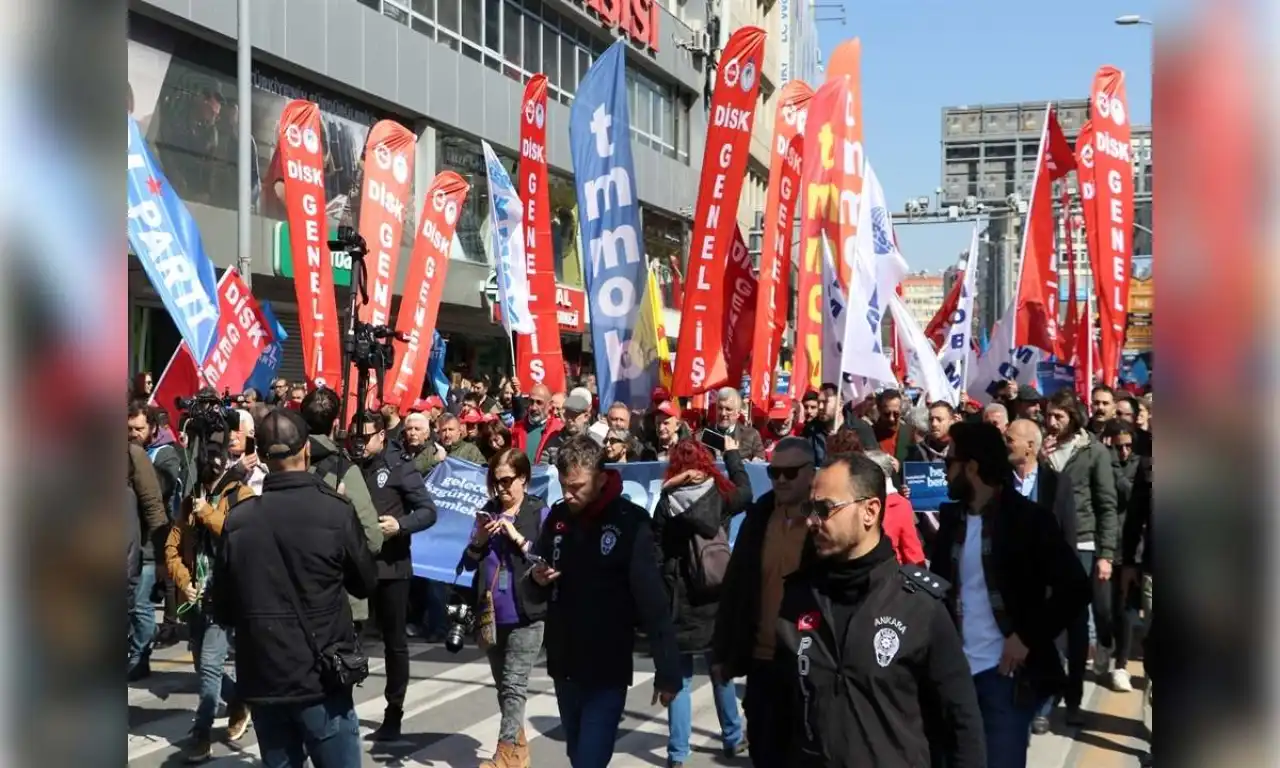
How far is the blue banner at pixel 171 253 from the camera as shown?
34.3 ft

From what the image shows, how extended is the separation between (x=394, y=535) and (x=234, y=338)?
5.28 meters

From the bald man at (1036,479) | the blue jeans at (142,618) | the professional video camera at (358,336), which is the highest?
the professional video camera at (358,336)

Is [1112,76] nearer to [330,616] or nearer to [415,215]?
[330,616]

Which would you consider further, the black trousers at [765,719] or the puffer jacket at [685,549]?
the puffer jacket at [685,549]

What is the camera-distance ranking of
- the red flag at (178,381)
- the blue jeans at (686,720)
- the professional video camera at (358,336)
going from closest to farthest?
the blue jeans at (686,720) → the professional video camera at (358,336) → the red flag at (178,381)

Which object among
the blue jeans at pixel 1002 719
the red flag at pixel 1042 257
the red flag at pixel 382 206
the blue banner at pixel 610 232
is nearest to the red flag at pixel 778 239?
the blue banner at pixel 610 232

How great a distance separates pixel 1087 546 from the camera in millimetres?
8617

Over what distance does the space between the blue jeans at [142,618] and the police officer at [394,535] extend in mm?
2269

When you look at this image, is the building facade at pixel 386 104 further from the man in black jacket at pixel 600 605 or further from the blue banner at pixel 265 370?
the man in black jacket at pixel 600 605

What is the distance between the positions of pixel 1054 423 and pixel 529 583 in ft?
14.5

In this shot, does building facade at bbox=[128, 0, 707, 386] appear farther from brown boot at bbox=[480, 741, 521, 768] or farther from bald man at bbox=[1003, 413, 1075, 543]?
bald man at bbox=[1003, 413, 1075, 543]

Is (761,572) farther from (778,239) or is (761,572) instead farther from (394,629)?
(778,239)

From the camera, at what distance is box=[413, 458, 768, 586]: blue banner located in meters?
9.57

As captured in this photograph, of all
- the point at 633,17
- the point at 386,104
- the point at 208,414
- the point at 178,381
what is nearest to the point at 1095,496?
the point at 208,414
